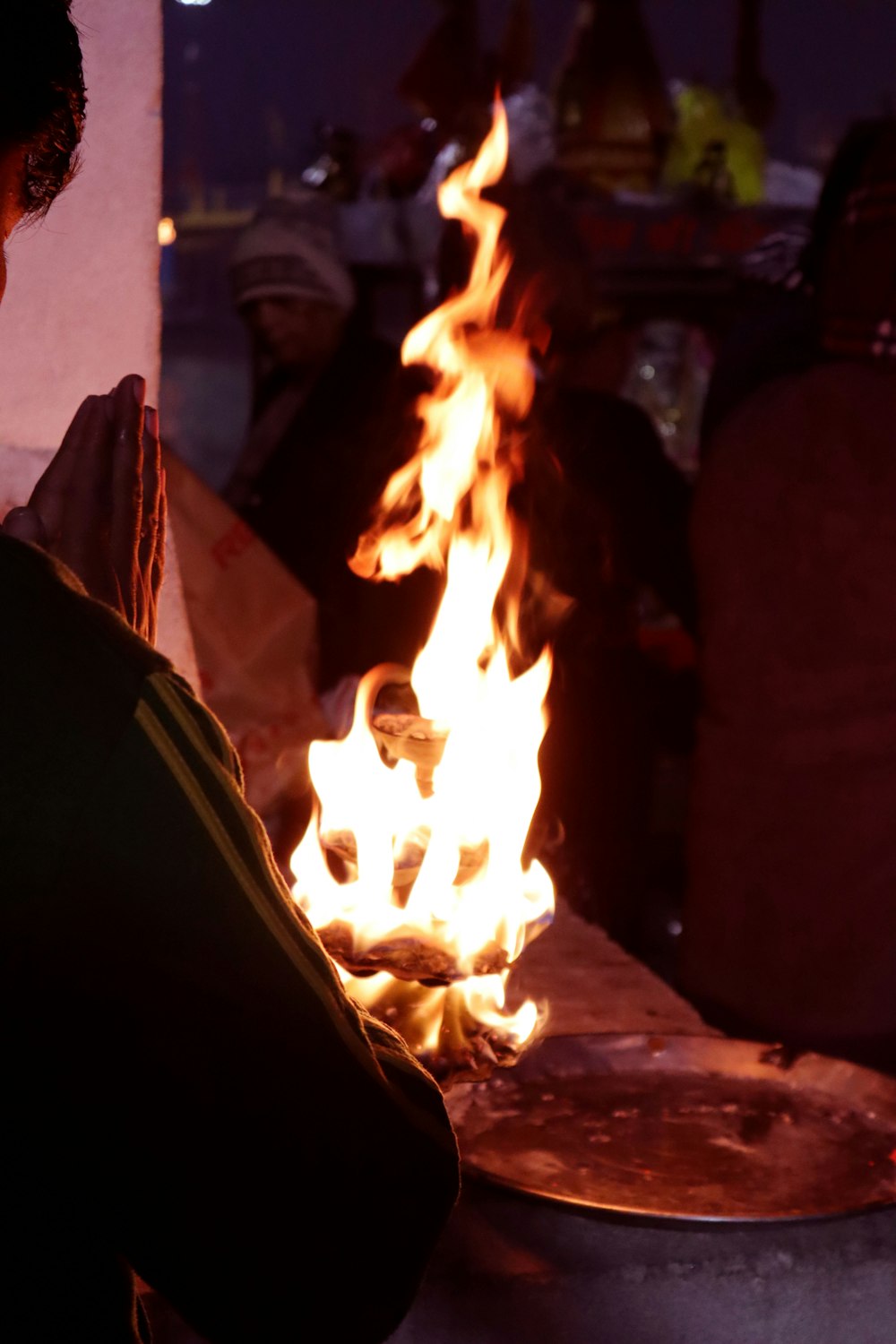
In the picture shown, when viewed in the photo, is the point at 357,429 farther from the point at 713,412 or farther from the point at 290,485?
the point at 713,412

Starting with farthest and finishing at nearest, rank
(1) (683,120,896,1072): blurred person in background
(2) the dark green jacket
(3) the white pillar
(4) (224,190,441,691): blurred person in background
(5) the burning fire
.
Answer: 1. (4) (224,190,441,691): blurred person in background
2. (1) (683,120,896,1072): blurred person in background
3. (3) the white pillar
4. (5) the burning fire
5. (2) the dark green jacket

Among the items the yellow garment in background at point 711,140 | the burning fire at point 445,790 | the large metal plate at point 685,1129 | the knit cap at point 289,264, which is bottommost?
the large metal plate at point 685,1129

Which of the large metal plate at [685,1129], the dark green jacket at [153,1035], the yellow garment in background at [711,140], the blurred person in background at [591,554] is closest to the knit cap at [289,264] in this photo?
the blurred person in background at [591,554]

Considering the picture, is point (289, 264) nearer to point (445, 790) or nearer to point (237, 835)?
point (445, 790)

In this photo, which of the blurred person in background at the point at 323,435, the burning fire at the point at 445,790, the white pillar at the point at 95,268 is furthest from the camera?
the blurred person in background at the point at 323,435

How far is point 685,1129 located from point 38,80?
1434 mm

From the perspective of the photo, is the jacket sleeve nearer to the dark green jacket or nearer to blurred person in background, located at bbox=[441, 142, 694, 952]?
the dark green jacket

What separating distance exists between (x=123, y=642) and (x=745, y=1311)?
1.10m

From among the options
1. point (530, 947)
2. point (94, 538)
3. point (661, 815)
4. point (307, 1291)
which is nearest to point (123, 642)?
point (94, 538)

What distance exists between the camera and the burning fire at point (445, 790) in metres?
1.72

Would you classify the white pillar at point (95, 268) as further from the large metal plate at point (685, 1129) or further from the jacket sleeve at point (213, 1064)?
the jacket sleeve at point (213, 1064)

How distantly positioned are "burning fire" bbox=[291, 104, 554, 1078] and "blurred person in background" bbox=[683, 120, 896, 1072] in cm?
53

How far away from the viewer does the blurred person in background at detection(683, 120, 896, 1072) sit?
2.59m

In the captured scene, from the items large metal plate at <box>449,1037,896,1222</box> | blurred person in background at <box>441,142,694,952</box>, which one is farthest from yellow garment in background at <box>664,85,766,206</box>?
large metal plate at <box>449,1037,896,1222</box>
